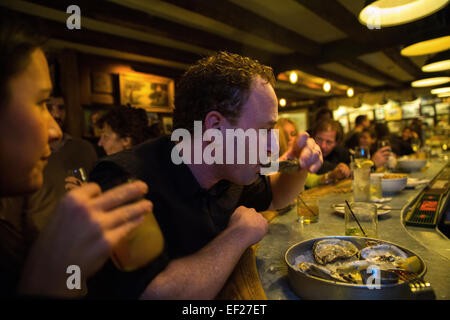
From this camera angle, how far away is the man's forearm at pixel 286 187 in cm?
158

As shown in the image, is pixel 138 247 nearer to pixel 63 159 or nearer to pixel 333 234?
pixel 333 234

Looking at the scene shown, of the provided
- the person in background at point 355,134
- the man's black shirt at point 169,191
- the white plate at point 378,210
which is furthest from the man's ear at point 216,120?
the person in background at point 355,134

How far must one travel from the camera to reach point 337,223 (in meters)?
1.42

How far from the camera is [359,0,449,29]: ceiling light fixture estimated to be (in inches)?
84.0

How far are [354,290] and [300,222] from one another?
0.85 metres

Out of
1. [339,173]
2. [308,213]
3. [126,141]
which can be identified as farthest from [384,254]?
[126,141]

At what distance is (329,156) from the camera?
402 centimetres

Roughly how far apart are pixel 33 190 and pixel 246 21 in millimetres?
3900

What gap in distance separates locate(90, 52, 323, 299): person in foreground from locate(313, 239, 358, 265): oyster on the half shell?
22 cm

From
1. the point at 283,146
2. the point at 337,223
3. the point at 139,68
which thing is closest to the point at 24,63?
the point at 337,223

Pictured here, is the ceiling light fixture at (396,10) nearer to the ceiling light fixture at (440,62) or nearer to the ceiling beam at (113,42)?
the ceiling light fixture at (440,62)

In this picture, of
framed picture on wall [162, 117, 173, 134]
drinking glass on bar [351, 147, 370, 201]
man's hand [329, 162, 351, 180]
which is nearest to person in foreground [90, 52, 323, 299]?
drinking glass on bar [351, 147, 370, 201]

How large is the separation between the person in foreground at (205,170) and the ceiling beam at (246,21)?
2483 millimetres
